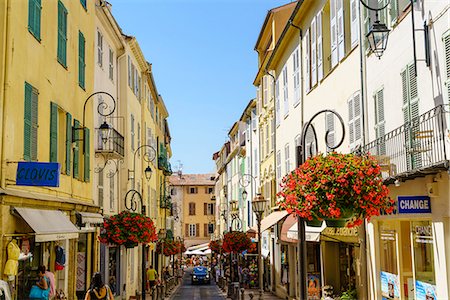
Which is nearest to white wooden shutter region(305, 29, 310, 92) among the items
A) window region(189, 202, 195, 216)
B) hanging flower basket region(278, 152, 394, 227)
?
hanging flower basket region(278, 152, 394, 227)

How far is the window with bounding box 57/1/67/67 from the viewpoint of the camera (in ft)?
54.7

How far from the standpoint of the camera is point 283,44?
27.6 m

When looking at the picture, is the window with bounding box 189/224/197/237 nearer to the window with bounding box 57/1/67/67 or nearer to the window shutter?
the window shutter

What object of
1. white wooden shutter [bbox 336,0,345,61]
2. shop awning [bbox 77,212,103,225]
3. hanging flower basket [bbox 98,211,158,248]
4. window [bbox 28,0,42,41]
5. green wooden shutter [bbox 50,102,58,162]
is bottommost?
hanging flower basket [bbox 98,211,158,248]

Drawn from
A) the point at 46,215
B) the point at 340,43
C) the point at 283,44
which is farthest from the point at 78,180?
the point at 283,44

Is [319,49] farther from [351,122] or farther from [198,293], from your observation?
[198,293]

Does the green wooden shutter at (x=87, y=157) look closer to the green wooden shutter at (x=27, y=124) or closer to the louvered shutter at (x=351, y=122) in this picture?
the green wooden shutter at (x=27, y=124)

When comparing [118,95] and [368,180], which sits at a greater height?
[118,95]

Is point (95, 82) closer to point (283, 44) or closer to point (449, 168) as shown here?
point (283, 44)

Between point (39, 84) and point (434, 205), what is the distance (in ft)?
30.4

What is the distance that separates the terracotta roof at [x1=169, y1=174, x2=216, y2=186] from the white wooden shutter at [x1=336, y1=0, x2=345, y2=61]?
82.2 m

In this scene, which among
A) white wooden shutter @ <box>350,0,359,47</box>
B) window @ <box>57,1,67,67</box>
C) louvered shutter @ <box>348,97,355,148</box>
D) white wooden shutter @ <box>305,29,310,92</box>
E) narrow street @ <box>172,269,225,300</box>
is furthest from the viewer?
narrow street @ <box>172,269,225,300</box>

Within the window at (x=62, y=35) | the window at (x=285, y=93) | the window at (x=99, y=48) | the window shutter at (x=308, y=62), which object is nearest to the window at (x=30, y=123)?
the window at (x=62, y=35)

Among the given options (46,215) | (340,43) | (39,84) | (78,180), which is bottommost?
(46,215)
